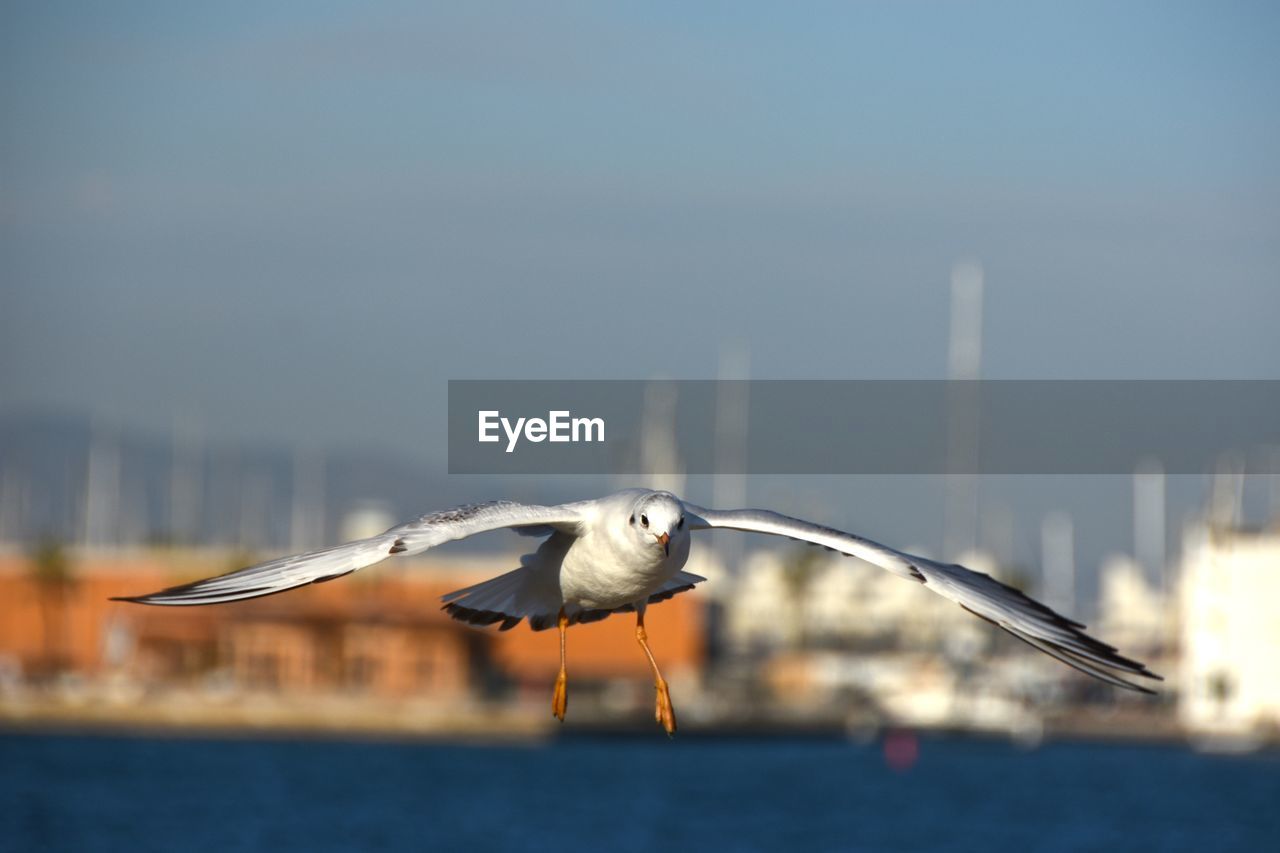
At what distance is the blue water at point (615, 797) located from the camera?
74.4 metres

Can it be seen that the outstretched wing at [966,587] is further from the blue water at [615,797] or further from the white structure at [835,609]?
the white structure at [835,609]

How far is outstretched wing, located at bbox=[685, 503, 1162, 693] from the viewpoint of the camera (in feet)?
50.5

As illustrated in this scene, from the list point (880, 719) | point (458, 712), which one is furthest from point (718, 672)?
point (458, 712)

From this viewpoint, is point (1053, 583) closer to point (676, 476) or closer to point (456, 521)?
point (676, 476)

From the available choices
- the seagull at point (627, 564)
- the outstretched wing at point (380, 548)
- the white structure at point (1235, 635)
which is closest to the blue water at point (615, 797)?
the white structure at point (1235, 635)

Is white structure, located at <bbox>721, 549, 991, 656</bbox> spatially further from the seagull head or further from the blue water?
the seagull head

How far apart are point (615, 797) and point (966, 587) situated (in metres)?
76.1

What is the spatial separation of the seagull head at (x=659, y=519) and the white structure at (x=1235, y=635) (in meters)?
89.0

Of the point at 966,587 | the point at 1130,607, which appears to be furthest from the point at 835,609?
the point at 966,587

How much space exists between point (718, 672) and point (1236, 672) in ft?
93.2

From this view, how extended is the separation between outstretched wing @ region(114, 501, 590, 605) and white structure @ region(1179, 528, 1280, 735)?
88.7 m

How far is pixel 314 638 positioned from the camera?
105062 mm

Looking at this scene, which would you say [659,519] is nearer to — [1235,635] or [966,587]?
[966,587]

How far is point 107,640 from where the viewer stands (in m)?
108
